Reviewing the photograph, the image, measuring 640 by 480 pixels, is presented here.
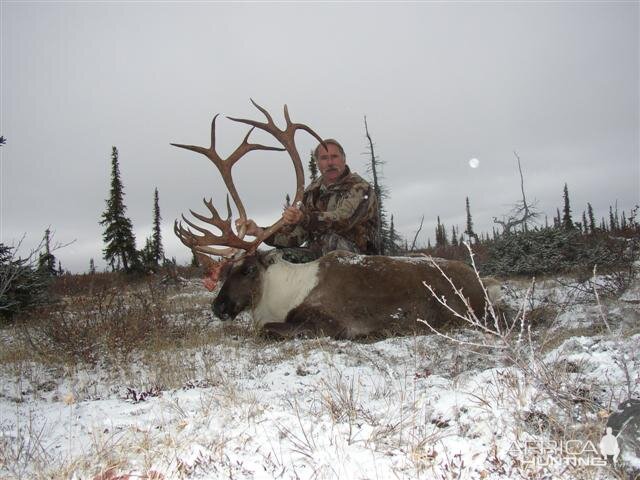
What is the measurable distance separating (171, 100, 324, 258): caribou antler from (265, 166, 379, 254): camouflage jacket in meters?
0.54

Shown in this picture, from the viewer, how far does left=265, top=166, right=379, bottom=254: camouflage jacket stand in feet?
19.0

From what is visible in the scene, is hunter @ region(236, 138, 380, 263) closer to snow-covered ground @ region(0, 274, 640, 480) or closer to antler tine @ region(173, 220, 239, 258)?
antler tine @ region(173, 220, 239, 258)

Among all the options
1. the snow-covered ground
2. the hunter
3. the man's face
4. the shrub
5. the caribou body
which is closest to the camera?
the snow-covered ground

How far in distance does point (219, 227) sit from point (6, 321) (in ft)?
16.2

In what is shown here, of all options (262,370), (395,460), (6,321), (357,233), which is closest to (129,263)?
(6,321)

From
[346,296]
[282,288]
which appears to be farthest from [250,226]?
[346,296]

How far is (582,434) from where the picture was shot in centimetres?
157

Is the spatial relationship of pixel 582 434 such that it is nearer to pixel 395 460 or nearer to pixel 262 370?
pixel 395 460

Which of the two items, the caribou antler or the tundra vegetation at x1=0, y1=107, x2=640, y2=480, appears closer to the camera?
the tundra vegetation at x1=0, y1=107, x2=640, y2=480

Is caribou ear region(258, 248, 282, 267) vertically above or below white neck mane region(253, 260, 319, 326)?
above

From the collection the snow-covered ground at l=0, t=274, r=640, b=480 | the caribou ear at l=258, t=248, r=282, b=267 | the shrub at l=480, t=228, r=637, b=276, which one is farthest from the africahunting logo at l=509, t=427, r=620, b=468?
the shrub at l=480, t=228, r=637, b=276

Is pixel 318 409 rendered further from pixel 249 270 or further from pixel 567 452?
pixel 249 270

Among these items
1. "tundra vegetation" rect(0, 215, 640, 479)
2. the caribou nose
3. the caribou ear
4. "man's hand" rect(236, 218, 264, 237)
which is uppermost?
"man's hand" rect(236, 218, 264, 237)

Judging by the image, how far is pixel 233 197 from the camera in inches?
209
